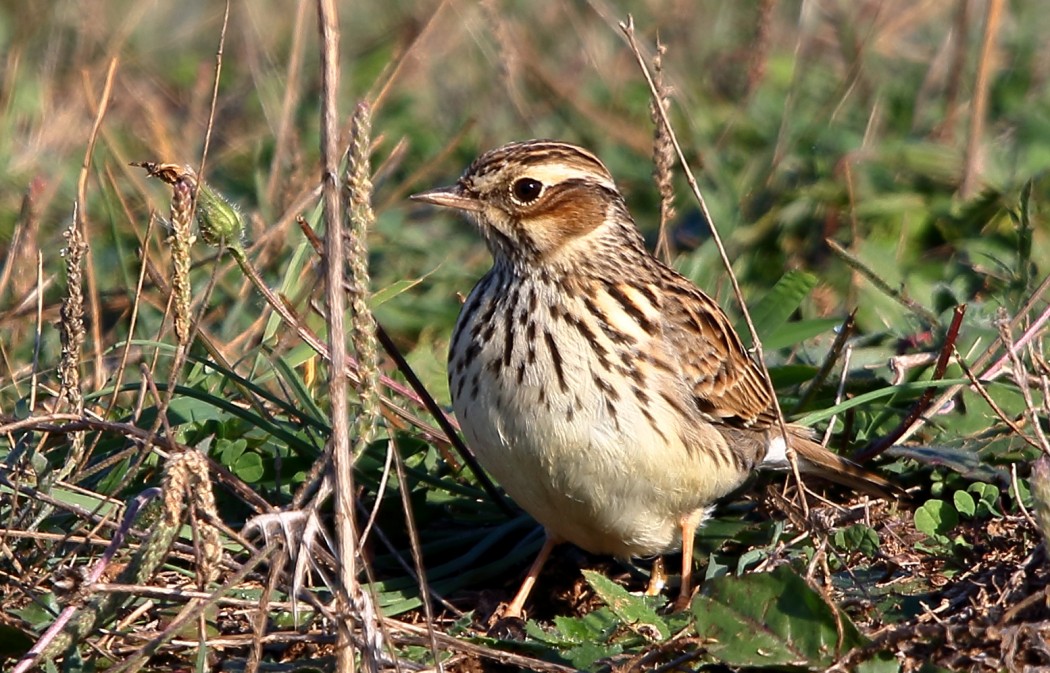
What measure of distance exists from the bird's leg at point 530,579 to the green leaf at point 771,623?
97 centimetres

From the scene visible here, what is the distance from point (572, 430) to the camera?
4.62 metres

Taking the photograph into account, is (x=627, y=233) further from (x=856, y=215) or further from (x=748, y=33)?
(x=748, y=33)

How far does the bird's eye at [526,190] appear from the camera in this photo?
5059mm

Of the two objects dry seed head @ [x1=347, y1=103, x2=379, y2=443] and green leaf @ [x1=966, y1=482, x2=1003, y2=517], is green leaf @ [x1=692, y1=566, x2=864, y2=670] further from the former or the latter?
dry seed head @ [x1=347, y1=103, x2=379, y2=443]

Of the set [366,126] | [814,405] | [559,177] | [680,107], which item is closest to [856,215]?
[680,107]

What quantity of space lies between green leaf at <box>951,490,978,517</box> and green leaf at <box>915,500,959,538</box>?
0.03m

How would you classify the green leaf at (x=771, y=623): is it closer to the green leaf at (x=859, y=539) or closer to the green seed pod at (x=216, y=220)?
the green leaf at (x=859, y=539)

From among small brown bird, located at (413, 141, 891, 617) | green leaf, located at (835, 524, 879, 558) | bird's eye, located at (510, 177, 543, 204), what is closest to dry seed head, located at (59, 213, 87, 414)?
small brown bird, located at (413, 141, 891, 617)

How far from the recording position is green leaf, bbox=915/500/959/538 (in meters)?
4.89

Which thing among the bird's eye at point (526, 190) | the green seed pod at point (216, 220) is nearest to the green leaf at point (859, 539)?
the bird's eye at point (526, 190)

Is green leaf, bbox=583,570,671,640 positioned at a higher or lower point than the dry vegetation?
lower

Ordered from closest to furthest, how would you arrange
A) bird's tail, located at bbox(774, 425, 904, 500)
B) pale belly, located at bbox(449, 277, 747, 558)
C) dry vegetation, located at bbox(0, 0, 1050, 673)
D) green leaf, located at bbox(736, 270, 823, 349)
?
dry vegetation, located at bbox(0, 0, 1050, 673)
pale belly, located at bbox(449, 277, 747, 558)
bird's tail, located at bbox(774, 425, 904, 500)
green leaf, located at bbox(736, 270, 823, 349)

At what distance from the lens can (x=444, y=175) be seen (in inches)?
321

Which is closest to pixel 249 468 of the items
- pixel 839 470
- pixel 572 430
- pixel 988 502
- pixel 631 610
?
pixel 572 430
